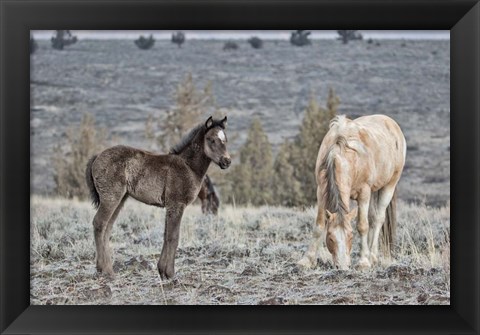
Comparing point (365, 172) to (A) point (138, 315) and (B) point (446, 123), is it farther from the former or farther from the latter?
(B) point (446, 123)

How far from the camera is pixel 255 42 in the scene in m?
43.9

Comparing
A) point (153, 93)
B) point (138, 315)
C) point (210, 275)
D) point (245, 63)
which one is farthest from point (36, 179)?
point (138, 315)

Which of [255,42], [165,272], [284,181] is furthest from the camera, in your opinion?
[255,42]

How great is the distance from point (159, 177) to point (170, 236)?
21.7 inches

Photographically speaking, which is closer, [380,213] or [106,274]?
[106,274]

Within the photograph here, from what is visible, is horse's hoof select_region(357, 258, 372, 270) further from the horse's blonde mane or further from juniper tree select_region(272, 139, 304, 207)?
juniper tree select_region(272, 139, 304, 207)

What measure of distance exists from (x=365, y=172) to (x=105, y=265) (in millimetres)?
2813

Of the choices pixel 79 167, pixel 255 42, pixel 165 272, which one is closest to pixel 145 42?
pixel 255 42

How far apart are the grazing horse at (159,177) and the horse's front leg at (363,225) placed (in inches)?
68.8

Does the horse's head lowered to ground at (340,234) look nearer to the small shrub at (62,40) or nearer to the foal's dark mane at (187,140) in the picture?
the foal's dark mane at (187,140)

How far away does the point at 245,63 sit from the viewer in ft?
141

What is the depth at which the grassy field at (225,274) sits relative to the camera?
22.4 ft

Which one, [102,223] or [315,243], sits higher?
[102,223]
